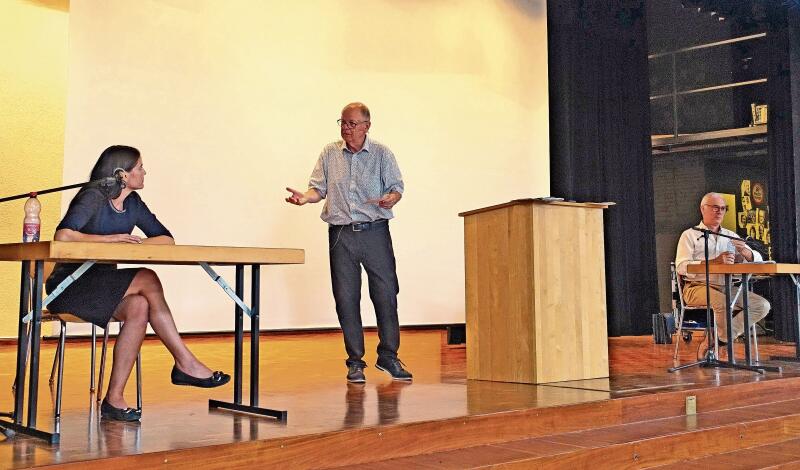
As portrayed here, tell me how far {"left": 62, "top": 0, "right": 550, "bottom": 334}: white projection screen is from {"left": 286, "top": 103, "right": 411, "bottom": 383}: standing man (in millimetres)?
2353

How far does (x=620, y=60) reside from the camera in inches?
336

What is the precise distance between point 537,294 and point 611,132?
197 inches

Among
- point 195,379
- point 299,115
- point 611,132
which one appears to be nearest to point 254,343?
point 195,379

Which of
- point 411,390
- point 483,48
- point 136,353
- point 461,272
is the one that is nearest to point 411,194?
point 461,272

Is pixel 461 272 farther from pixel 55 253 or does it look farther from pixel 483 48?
pixel 55 253

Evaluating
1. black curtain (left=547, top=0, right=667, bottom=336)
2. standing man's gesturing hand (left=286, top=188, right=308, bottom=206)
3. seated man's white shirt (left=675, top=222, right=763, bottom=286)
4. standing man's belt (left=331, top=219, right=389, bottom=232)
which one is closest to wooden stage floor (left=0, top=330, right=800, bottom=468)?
seated man's white shirt (left=675, top=222, right=763, bottom=286)

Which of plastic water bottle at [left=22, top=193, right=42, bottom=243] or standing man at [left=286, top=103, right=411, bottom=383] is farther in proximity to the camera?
standing man at [left=286, top=103, right=411, bottom=383]

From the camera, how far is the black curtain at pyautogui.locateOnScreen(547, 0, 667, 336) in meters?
8.27

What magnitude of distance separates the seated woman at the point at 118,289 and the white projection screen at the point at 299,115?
309 centimetres

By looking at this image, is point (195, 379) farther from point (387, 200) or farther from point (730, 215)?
point (730, 215)

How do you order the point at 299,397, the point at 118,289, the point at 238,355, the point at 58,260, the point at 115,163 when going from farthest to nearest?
the point at 299,397 → the point at 238,355 → the point at 115,163 → the point at 118,289 → the point at 58,260

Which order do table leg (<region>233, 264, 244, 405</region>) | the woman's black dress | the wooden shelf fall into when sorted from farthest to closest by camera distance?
the wooden shelf
table leg (<region>233, 264, 244, 405</region>)
the woman's black dress

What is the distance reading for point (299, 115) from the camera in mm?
6781

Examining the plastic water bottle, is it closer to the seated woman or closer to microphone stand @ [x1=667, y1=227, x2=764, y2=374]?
the seated woman
